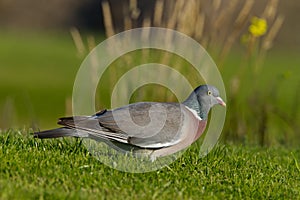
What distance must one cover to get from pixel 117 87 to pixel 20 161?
4.43 meters

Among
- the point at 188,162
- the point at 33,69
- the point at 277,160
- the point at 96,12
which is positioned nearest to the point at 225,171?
the point at 188,162

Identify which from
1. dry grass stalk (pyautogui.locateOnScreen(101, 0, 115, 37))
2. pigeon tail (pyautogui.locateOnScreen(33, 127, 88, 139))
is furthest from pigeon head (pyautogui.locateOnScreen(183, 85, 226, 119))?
dry grass stalk (pyautogui.locateOnScreen(101, 0, 115, 37))

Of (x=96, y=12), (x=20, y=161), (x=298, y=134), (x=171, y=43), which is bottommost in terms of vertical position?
(x=298, y=134)

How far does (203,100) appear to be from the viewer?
259 inches

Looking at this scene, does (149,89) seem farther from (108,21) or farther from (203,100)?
(203,100)

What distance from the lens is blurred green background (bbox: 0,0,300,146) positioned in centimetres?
1024

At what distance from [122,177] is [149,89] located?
16.2 feet

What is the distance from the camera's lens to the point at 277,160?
24.6 feet

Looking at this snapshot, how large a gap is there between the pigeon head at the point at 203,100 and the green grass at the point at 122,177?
466mm

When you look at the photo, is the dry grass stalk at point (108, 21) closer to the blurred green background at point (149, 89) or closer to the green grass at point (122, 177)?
the blurred green background at point (149, 89)

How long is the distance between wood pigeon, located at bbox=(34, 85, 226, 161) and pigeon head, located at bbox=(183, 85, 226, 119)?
0.17 m

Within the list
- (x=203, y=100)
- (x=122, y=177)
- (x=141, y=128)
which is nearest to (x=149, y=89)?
(x=203, y=100)


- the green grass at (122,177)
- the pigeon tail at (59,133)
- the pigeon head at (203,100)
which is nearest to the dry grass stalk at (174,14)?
the pigeon head at (203,100)

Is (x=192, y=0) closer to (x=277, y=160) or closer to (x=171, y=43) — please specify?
(x=171, y=43)
